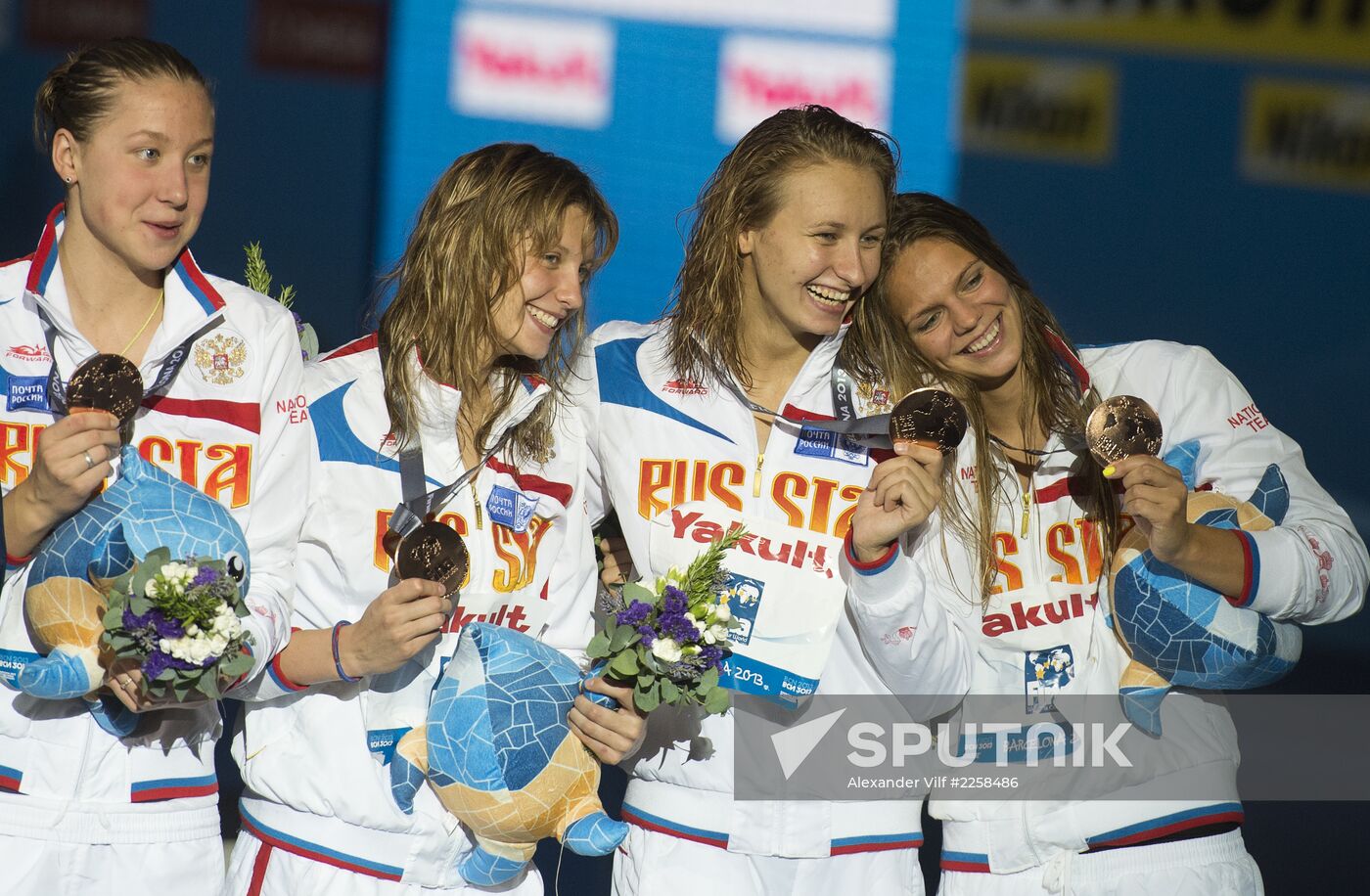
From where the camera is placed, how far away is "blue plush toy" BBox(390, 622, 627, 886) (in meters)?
2.75

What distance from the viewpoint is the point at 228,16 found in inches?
183

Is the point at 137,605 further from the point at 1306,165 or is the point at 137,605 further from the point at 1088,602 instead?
the point at 1306,165

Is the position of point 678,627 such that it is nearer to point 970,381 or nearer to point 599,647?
point 599,647

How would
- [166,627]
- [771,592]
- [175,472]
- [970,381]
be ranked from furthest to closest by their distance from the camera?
1. [970,381]
2. [771,592]
3. [175,472]
4. [166,627]

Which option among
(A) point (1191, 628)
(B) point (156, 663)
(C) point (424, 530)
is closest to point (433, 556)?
(C) point (424, 530)

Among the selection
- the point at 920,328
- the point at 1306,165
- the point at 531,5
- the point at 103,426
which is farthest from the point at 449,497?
the point at 1306,165

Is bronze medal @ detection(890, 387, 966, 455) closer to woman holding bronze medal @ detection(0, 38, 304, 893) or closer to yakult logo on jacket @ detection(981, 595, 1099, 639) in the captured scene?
yakult logo on jacket @ detection(981, 595, 1099, 639)

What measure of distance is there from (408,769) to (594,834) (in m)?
0.38

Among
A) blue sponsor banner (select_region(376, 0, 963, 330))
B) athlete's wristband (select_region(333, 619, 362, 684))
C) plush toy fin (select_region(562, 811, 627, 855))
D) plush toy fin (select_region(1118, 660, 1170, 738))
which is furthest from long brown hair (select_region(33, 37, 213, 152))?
plush toy fin (select_region(1118, 660, 1170, 738))

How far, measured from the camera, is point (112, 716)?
2809 millimetres

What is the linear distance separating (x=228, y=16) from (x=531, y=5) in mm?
951

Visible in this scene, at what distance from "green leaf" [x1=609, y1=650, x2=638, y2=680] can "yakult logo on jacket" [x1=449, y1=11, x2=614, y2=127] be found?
8.03ft

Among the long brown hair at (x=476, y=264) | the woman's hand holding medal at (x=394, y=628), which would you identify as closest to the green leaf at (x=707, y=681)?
the woman's hand holding medal at (x=394, y=628)

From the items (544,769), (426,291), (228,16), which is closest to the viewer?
(544,769)
